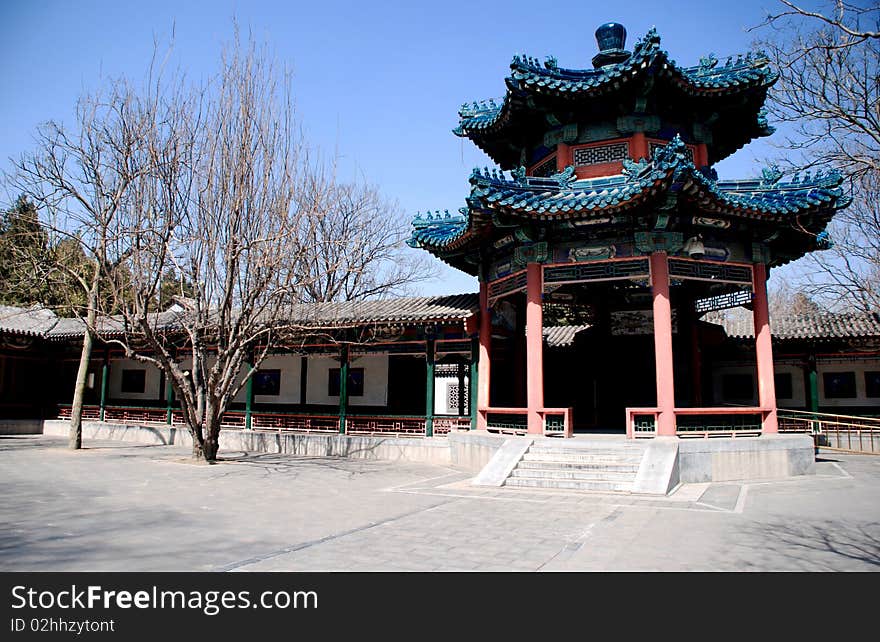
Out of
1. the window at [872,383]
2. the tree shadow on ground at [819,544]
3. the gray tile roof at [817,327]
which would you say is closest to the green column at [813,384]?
the gray tile roof at [817,327]

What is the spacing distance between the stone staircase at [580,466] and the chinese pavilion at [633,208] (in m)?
0.80

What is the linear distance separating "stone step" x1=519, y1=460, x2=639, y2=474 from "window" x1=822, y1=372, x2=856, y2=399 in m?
12.0

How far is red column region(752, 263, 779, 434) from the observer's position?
12.2 m

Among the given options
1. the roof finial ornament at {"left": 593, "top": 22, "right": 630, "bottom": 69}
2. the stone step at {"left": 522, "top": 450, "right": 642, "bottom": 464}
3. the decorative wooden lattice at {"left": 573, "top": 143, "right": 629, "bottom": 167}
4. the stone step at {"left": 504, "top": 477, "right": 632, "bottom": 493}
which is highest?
the roof finial ornament at {"left": 593, "top": 22, "right": 630, "bottom": 69}

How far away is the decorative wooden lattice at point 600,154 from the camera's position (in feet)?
43.0

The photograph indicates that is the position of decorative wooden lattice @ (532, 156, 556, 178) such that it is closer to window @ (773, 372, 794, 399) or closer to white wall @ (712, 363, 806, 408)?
white wall @ (712, 363, 806, 408)

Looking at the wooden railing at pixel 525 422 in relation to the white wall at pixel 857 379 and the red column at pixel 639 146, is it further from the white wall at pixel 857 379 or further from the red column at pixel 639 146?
the white wall at pixel 857 379

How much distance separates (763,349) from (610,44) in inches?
311

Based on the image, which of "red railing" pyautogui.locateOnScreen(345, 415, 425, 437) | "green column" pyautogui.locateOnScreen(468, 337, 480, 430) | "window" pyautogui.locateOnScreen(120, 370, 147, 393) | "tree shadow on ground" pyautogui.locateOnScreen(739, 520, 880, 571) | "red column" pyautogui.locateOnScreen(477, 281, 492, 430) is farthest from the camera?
"window" pyautogui.locateOnScreen(120, 370, 147, 393)

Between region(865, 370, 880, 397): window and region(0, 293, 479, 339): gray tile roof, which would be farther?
region(865, 370, 880, 397): window

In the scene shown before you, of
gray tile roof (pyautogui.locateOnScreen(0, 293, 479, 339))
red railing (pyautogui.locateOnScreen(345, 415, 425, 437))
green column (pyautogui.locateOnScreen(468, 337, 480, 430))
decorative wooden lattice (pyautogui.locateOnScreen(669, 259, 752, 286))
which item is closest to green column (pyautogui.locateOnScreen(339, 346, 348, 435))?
red railing (pyautogui.locateOnScreen(345, 415, 425, 437))

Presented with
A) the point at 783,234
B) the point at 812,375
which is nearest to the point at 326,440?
the point at 783,234

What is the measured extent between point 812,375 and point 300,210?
50.5 feet
